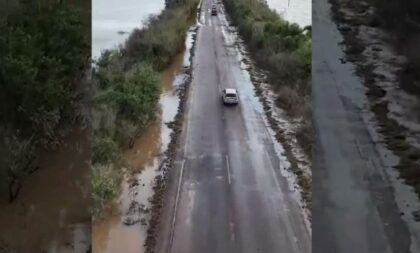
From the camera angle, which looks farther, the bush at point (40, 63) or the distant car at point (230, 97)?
the distant car at point (230, 97)

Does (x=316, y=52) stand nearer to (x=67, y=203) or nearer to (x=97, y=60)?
(x=67, y=203)

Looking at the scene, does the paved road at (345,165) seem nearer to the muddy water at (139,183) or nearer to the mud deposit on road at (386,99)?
the mud deposit on road at (386,99)

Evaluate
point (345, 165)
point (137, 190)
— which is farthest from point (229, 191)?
point (345, 165)

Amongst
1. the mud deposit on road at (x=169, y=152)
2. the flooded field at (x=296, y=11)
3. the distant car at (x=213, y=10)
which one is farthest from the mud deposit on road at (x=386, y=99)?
the distant car at (x=213, y=10)

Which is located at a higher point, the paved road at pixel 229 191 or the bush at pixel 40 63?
the bush at pixel 40 63

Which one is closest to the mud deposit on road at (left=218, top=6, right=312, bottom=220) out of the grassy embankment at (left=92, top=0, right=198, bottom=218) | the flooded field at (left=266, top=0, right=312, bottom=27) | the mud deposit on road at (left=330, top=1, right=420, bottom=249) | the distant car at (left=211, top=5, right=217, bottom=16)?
the flooded field at (left=266, top=0, right=312, bottom=27)

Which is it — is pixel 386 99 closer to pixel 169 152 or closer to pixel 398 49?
pixel 398 49

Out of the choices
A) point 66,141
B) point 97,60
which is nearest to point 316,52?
point 66,141
